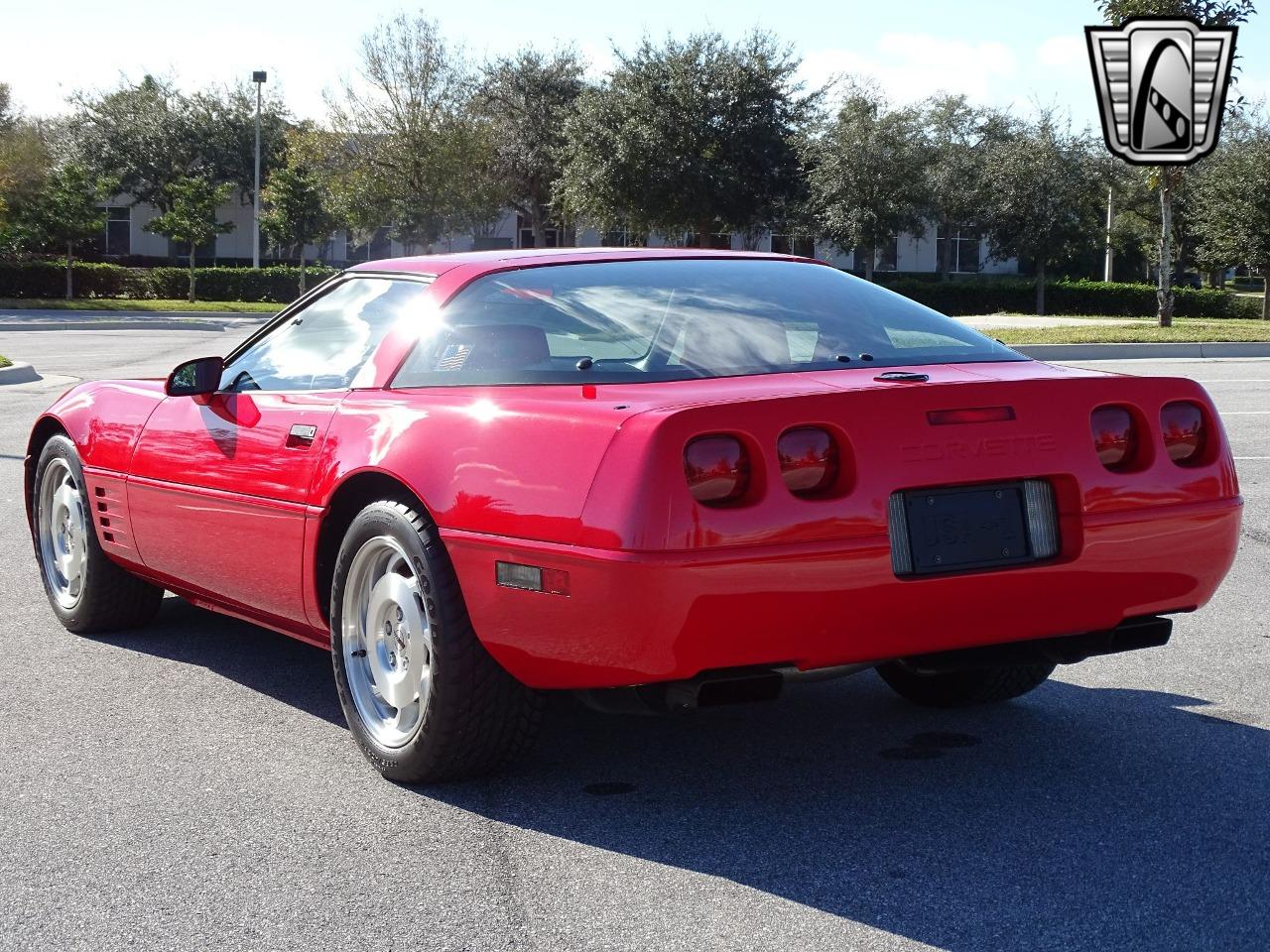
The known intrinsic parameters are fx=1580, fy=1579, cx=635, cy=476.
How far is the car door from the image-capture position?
451 cm

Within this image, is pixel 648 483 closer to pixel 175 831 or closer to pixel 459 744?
pixel 459 744

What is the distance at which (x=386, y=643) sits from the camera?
4.21 metres

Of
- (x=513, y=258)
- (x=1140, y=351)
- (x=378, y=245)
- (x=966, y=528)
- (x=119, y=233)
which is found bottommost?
(x=966, y=528)

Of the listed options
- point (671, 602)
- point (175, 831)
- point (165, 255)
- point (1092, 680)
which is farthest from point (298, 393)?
point (165, 255)

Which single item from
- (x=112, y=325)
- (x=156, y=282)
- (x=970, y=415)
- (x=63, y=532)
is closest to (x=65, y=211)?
(x=156, y=282)

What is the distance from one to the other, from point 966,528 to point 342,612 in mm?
1694

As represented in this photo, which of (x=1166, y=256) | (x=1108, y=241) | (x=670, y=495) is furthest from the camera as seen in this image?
(x=1108, y=241)

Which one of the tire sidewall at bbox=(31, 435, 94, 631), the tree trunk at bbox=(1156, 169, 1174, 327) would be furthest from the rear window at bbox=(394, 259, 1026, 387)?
the tree trunk at bbox=(1156, 169, 1174, 327)

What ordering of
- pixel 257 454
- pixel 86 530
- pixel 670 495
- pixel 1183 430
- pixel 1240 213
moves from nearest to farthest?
pixel 670 495 < pixel 1183 430 < pixel 257 454 < pixel 86 530 < pixel 1240 213

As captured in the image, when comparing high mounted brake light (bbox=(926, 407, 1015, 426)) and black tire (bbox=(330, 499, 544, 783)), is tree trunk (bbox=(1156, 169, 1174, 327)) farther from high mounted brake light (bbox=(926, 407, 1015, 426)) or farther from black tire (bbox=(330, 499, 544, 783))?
black tire (bbox=(330, 499, 544, 783))

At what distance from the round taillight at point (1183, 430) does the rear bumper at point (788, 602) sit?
0.51 feet

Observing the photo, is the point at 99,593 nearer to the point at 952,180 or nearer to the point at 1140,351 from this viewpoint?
the point at 1140,351

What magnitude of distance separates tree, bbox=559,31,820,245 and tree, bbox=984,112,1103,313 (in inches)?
297

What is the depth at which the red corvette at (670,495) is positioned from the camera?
Answer: 3451 millimetres
